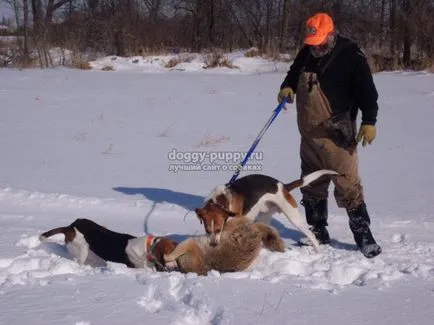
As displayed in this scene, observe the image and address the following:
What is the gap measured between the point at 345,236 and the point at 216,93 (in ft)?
24.6

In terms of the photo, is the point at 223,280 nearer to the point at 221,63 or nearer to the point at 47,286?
the point at 47,286

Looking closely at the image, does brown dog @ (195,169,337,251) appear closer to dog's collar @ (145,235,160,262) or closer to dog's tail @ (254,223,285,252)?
dog's tail @ (254,223,285,252)

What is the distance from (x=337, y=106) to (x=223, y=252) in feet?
5.14

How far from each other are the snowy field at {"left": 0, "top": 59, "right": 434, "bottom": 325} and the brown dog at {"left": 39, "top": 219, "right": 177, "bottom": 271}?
0.43 ft

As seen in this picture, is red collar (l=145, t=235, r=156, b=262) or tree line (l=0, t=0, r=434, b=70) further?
tree line (l=0, t=0, r=434, b=70)

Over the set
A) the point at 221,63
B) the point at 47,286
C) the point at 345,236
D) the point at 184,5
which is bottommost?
the point at 345,236

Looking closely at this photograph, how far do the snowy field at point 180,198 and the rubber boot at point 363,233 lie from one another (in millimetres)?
82

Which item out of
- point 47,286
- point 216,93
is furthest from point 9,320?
point 216,93

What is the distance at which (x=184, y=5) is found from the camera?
24.5 meters

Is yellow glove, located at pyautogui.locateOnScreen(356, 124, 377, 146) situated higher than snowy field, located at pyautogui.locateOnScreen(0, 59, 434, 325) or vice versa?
yellow glove, located at pyautogui.locateOnScreen(356, 124, 377, 146)

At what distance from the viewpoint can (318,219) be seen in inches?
189

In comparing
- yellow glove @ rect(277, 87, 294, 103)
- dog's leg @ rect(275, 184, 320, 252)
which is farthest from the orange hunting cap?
dog's leg @ rect(275, 184, 320, 252)

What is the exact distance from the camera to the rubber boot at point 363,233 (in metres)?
4.31

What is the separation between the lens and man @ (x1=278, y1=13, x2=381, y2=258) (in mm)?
4176
